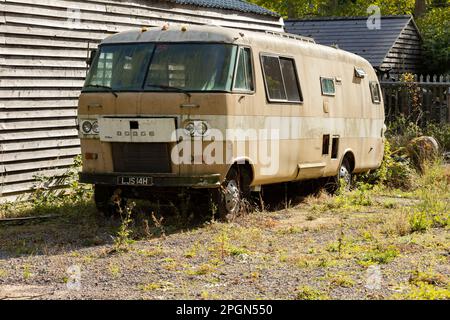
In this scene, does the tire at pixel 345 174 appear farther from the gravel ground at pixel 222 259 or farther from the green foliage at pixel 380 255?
the green foliage at pixel 380 255

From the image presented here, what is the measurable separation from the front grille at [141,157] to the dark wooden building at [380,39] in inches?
770

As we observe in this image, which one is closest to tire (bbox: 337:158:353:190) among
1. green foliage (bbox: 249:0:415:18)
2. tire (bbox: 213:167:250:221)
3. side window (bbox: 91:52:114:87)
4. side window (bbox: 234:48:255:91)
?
tire (bbox: 213:167:250:221)

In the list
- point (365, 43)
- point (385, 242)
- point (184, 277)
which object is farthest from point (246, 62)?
point (365, 43)

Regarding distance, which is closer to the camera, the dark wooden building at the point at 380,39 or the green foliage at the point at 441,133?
the green foliage at the point at 441,133

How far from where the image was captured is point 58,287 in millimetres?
7602

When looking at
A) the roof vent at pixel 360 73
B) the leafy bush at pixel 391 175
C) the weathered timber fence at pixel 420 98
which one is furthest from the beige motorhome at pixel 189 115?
the weathered timber fence at pixel 420 98

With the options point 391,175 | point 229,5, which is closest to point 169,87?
point 391,175

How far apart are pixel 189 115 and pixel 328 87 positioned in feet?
12.7

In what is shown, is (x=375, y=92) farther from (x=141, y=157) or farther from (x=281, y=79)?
(x=141, y=157)

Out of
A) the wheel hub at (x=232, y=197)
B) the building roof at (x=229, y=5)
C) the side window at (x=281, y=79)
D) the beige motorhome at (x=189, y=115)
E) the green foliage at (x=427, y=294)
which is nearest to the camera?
the green foliage at (x=427, y=294)

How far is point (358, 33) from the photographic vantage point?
32125 millimetres

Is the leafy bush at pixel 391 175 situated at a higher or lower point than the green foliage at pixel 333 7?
lower

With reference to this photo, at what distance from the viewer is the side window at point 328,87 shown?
13606 millimetres

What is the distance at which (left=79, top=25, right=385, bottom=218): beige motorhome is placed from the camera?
35.0ft
